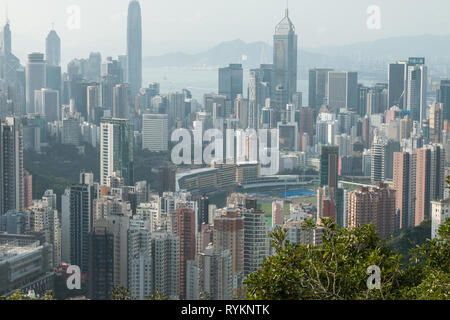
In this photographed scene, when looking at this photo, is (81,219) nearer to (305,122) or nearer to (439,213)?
(439,213)

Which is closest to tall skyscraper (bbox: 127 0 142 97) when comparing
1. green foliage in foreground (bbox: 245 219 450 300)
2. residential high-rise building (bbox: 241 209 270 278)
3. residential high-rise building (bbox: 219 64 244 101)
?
residential high-rise building (bbox: 219 64 244 101)

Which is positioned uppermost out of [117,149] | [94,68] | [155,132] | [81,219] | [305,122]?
[94,68]

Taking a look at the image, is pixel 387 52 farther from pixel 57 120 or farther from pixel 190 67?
pixel 57 120

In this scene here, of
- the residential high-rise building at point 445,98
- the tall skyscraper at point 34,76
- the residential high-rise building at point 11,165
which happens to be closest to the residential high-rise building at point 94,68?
the tall skyscraper at point 34,76

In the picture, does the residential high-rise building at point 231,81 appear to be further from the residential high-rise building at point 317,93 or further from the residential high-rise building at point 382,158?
the residential high-rise building at point 382,158

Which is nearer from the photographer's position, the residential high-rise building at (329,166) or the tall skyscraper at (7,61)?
the tall skyscraper at (7,61)

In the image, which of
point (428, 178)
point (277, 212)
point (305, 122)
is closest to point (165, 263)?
point (277, 212)

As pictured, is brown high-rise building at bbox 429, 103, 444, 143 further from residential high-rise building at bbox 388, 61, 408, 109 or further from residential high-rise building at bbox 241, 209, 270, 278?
residential high-rise building at bbox 241, 209, 270, 278
